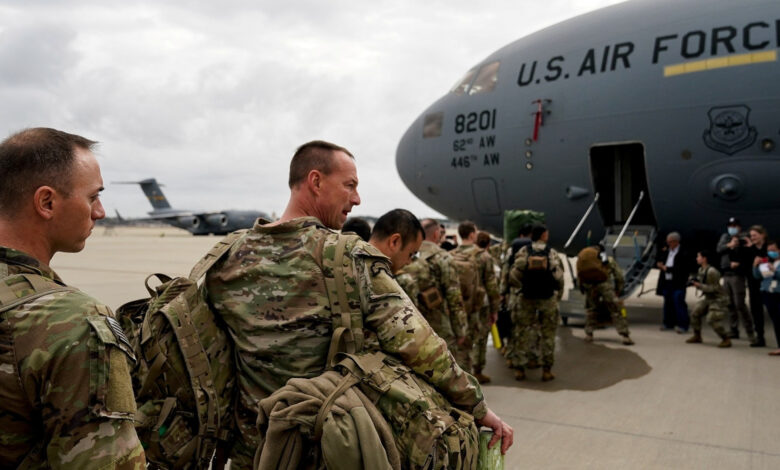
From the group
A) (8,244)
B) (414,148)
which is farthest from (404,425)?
(414,148)

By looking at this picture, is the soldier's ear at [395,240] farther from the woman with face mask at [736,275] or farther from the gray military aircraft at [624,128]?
the gray military aircraft at [624,128]

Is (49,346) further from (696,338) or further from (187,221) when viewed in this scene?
(187,221)

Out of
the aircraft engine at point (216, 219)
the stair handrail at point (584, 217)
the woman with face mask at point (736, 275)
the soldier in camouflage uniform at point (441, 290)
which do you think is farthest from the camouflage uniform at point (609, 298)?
the aircraft engine at point (216, 219)

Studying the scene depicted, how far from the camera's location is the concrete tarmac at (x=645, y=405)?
407 centimetres

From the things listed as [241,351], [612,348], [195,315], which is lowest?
[612,348]

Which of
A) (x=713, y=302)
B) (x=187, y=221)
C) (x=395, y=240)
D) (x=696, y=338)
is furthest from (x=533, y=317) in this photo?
(x=187, y=221)

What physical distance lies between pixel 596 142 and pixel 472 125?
225 cm

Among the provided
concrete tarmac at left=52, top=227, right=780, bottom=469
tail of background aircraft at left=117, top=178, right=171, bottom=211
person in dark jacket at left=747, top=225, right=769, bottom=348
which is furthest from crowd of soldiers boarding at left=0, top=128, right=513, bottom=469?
tail of background aircraft at left=117, top=178, right=171, bottom=211

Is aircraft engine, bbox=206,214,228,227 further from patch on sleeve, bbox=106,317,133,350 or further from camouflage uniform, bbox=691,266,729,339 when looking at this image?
patch on sleeve, bbox=106,317,133,350

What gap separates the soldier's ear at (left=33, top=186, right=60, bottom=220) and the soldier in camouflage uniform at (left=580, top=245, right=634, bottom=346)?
7.54m

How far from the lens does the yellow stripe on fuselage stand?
305 inches

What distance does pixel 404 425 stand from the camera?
173 centimetres

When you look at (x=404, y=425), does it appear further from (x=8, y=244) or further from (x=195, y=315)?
(x=8, y=244)

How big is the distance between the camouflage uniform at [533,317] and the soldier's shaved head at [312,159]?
4302mm
